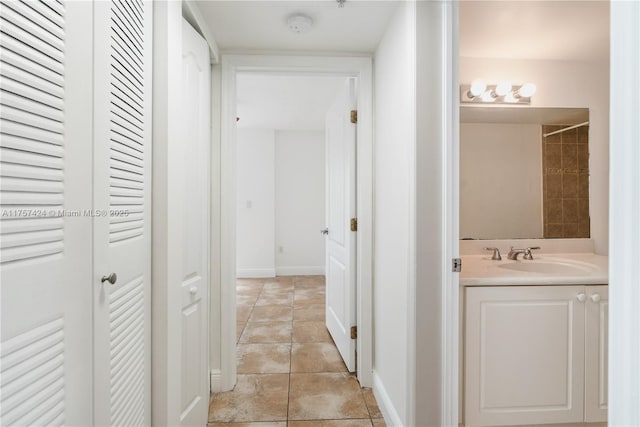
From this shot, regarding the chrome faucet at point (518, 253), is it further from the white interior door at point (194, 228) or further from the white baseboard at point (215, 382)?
the white baseboard at point (215, 382)

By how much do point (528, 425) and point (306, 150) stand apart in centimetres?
470

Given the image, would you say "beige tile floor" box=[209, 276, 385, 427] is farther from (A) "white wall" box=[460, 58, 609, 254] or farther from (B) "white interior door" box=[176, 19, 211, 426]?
(A) "white wall" box=[460, 58, 609, 254]

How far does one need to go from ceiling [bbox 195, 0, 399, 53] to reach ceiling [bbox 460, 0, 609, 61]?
0.48 metres

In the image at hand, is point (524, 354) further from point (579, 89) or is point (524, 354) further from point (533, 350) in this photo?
point (579, 89)

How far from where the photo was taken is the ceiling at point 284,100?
10.6 ft

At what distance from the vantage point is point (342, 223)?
2592mm

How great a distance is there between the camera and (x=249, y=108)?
4.23 meters

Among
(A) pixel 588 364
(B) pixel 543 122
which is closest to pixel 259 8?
(B) pixel 543 122

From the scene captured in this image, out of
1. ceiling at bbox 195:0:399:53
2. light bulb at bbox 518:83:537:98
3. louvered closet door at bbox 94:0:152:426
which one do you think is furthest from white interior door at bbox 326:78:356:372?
louvered closet door at bbox 94:0:152:426

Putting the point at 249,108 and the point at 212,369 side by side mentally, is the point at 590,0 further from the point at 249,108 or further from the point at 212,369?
the point at 249,108

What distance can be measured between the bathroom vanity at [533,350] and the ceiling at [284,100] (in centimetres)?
194

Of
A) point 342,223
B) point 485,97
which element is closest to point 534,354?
point 342,223

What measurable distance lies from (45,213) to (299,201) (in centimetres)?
503

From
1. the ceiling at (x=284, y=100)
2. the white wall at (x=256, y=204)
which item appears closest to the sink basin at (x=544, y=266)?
the ceiling at (x=284, y=100)
